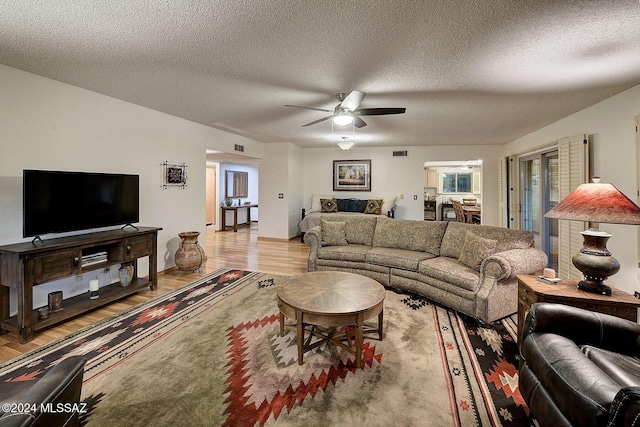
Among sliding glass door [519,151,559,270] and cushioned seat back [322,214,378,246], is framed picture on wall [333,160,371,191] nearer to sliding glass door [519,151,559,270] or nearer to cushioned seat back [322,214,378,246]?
cushioned seat back [322,214,378,246]

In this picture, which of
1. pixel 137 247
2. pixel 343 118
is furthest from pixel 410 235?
pixel 137 247

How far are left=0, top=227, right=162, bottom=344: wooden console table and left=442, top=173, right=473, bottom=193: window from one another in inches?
404

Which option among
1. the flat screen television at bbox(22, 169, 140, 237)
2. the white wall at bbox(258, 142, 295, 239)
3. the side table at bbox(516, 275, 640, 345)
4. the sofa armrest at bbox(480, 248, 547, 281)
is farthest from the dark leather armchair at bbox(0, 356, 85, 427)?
the white wall at bbox(258, 142, 295, 239)

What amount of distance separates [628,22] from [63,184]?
4.78m

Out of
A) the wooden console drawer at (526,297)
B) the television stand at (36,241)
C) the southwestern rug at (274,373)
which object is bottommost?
the southwestern rug at (274,373)

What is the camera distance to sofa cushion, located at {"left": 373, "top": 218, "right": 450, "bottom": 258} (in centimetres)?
366

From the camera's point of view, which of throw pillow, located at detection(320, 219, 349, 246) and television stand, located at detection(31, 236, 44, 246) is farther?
throw pillow, located at detection(320, 219, 349, 246)

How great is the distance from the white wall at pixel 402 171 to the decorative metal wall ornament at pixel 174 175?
3.84 m

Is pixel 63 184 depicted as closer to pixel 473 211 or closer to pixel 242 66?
pixel 242 66

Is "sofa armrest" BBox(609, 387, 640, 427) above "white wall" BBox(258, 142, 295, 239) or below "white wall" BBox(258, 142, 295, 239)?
below

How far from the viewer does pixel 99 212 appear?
10.3 ft

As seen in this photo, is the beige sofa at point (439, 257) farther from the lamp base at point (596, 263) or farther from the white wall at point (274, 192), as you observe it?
the white wall at point (274, 192)

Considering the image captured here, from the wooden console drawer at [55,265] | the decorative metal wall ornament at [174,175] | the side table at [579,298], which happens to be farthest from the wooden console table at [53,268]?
the side table at [579,298]

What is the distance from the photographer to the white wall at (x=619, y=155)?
111 inches
